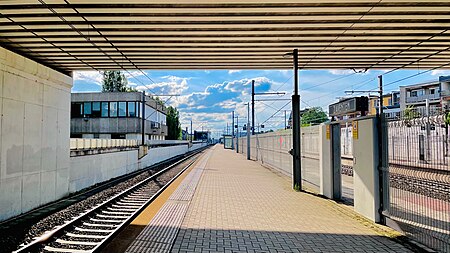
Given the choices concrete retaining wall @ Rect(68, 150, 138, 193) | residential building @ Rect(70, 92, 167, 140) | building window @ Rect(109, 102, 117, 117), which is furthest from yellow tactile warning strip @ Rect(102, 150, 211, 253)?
building window @ Rect(109, 102, 117, 117)

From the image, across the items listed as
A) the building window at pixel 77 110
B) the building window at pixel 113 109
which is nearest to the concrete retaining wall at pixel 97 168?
the building window at pixel 113 109

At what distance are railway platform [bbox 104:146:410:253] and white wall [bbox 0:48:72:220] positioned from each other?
3.08m

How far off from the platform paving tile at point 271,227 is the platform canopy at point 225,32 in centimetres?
473

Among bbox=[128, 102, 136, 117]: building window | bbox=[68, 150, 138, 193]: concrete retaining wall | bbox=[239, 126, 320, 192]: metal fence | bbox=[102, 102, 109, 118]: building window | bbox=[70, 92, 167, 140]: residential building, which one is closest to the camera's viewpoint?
bbox=[239, 126, 320, 192]: metal fence

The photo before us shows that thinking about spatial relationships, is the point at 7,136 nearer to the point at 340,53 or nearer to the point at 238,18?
the point at 238,18

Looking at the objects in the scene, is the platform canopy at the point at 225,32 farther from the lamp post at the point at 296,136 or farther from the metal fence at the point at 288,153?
the metal fence at the point at 288,153

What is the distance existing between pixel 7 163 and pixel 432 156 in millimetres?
8662

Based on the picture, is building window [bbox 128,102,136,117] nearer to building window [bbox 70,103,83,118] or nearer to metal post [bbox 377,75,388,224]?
building window [bbox 70,103,83,118]

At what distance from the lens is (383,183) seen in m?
7.12

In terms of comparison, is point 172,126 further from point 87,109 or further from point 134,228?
point 134,228

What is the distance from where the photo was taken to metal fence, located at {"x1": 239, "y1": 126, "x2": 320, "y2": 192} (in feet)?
40.3

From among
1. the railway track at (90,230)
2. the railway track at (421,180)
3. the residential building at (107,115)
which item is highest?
the residential building at (107,115)

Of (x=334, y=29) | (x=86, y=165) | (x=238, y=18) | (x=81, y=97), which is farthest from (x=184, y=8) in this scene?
(x=81, y=97)

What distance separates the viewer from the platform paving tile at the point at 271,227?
5.87m
